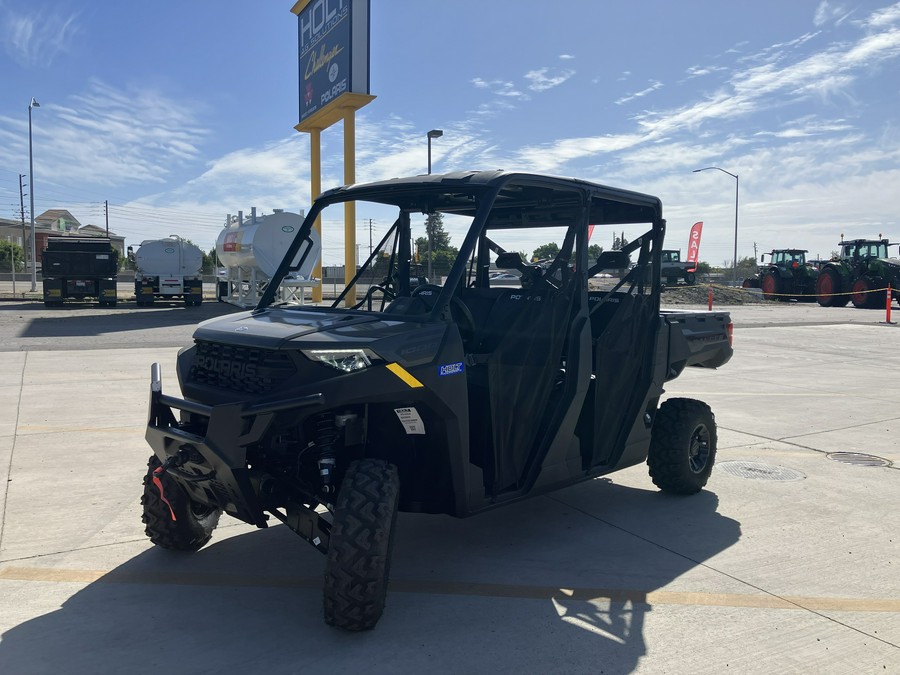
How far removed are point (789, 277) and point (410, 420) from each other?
116 feet

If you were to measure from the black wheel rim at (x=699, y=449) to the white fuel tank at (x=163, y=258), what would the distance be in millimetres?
27545

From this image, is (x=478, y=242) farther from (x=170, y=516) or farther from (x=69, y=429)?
(x=69, y=429)

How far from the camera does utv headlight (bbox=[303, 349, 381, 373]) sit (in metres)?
3.44

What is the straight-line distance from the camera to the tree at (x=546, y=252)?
4895 millimetres

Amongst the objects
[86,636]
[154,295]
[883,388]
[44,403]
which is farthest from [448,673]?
[154,295]

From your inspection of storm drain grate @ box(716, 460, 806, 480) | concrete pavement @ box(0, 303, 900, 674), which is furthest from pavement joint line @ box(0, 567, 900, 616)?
storm drain grate @ box(716, 460, 806, 480)

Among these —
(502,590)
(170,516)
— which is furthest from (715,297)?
(170,516)

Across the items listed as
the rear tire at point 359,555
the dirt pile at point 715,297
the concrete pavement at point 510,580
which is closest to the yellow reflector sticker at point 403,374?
the rear tire at point 359,555

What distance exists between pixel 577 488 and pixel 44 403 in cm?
619

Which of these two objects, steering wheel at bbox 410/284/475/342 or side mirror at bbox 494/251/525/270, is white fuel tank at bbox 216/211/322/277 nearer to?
side mirror at bbox 494/251/525/270

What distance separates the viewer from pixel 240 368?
143 inches

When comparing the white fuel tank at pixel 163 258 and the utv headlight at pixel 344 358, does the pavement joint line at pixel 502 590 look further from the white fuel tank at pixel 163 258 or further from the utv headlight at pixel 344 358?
the white fuel tank at pixel 163 258

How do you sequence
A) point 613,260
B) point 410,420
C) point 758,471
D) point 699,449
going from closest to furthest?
point 410,420 → point 613,260 → point 699,449 → point 758,471

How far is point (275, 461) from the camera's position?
3697 millimetres
